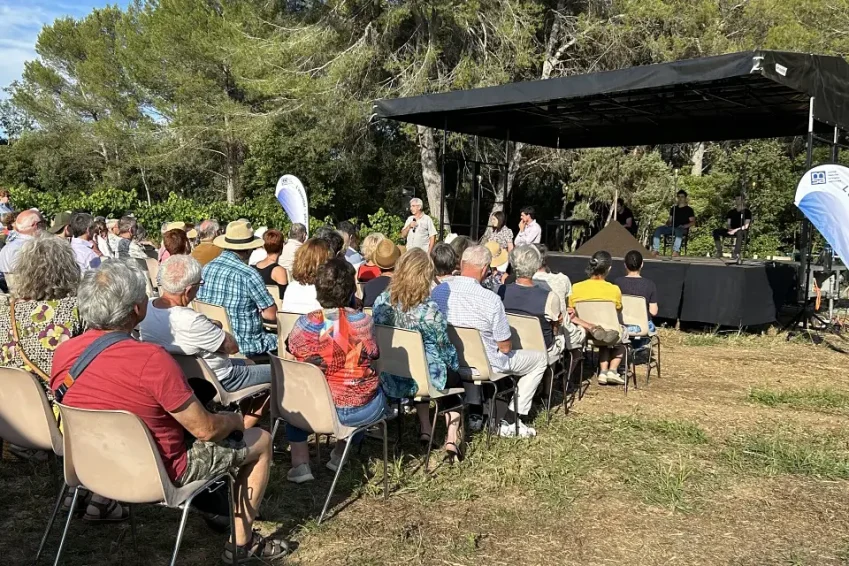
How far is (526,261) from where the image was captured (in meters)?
4.54

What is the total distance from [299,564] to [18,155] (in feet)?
109

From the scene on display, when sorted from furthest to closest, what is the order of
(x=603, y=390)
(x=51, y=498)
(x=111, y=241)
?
(x=111, y=241) < (x=603, y=390) < (x=51, y=498)

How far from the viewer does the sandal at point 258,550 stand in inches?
104

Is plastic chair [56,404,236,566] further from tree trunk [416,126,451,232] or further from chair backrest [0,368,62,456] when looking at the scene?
tree trunk [416,126,451,232]

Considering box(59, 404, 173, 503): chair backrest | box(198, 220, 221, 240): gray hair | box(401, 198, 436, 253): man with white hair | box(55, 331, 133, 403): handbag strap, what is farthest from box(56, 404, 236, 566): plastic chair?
box(401, 198, 436, 253): man with white hair

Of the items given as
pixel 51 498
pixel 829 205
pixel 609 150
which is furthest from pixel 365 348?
pixel 609 150

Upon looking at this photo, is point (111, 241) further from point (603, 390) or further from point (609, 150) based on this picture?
point (609, 150)

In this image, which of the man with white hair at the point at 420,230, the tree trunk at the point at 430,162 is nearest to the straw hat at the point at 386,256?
the man with white hair at the point at 420,230

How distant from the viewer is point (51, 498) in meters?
3.28

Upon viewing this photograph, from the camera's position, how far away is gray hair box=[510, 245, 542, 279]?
14.9 feet

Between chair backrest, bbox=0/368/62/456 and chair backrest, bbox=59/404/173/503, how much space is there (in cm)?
43

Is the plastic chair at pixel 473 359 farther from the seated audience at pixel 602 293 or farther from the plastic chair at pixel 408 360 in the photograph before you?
the seated audience at pixel 602 293

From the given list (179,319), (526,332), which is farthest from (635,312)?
(179,319)

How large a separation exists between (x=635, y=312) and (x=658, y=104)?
17.1 ft
